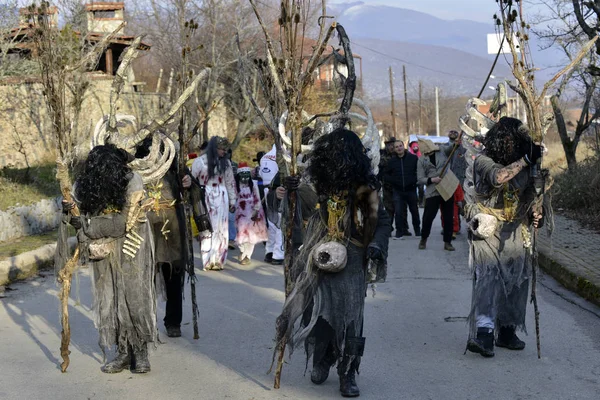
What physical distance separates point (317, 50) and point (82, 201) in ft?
7.20

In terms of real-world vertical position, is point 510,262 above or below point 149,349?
above

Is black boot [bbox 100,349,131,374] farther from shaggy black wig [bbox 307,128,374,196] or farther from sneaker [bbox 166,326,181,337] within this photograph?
shaggy black wig [bbox 307,128,374,196]

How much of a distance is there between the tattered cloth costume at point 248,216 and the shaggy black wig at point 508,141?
22.3 ft

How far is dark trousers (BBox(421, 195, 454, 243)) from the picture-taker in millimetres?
14945

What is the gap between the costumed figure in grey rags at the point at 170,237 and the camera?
27.5 ft

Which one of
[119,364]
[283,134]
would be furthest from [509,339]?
[119,364]

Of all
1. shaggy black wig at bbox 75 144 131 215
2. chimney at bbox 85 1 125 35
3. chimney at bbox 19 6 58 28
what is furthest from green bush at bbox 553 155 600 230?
chimney at bbox 85 1 125 35

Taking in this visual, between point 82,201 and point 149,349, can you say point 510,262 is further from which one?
point 82,201

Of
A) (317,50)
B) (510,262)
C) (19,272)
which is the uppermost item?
(317,50)

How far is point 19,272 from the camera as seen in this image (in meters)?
12.2

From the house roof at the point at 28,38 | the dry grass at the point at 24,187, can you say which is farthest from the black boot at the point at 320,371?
the dry grass at the point at 24,187

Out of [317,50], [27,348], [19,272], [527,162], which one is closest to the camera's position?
[317,50]

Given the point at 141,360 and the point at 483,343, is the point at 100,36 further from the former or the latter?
the point at 483,343

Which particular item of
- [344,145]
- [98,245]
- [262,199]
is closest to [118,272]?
[98,245]
